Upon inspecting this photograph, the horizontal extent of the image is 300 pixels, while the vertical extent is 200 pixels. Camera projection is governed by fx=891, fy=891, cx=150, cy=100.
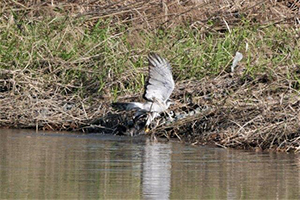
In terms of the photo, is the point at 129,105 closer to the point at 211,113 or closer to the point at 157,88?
the point at 157,88

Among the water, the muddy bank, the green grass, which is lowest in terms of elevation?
the water

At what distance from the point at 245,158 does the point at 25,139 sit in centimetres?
234

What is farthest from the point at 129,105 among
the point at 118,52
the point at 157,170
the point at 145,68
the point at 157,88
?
the point at 157,170

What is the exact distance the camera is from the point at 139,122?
962 centimetres

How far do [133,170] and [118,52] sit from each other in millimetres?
3954

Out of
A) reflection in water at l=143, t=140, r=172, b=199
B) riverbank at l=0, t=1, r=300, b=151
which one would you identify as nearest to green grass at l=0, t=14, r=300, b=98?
riverbank at l=0, t=1, r=300, b=151

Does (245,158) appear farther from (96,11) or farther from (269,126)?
(96,11)

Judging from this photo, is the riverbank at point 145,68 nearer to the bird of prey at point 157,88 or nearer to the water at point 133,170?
the bird of prey at point 157,88

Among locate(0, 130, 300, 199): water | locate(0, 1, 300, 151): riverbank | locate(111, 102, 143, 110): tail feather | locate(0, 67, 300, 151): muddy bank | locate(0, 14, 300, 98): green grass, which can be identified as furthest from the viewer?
locate(0, 14, 300, 98): green grass

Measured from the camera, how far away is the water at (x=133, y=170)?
6043mm

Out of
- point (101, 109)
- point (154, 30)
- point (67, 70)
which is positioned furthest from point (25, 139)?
point (154, 30)

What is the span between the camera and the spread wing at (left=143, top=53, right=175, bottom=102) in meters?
9.20

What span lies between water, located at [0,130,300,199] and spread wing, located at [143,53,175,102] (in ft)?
1.58

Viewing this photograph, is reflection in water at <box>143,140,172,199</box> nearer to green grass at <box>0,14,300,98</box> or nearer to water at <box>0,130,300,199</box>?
water at <box>0,130,300,199</box>
